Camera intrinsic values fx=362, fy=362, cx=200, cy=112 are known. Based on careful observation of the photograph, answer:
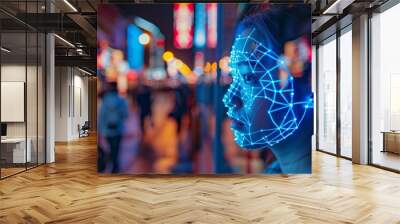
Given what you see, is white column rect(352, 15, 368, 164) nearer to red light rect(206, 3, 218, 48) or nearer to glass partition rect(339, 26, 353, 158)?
glass partition rect(339, 26, 353, 158)

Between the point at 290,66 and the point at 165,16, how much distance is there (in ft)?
7.90

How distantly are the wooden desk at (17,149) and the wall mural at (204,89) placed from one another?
2.03m

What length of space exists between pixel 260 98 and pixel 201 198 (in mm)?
2371

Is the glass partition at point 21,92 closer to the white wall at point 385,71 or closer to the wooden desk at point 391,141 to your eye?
the white wall at point 385,71

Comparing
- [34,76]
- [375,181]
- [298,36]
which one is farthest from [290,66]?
[34,76]

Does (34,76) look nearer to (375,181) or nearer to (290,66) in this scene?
(290,66)

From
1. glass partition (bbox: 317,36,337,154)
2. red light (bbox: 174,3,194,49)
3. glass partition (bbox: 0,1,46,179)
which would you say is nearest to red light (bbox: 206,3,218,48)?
red light (bbox: 174,3,194,49)

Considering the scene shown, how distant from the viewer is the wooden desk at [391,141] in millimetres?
7863

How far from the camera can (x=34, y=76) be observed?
7.68 m

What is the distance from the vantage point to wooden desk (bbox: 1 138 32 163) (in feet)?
23.3

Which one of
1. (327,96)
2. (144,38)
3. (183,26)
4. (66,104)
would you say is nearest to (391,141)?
(327,96)

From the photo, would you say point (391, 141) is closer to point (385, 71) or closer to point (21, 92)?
point (385, 71)

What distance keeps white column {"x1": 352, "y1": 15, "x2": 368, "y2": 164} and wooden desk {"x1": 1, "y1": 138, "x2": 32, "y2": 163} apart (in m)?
7.19

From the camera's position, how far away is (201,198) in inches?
191
